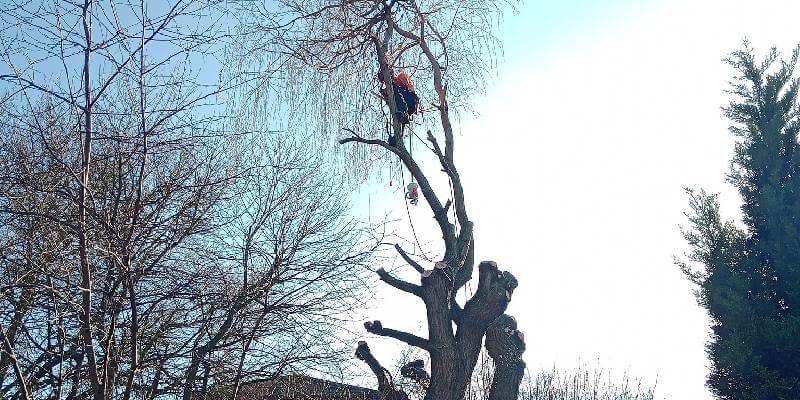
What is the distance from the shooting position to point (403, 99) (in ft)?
21.5

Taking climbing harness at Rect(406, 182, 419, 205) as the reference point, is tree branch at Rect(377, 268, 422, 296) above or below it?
below

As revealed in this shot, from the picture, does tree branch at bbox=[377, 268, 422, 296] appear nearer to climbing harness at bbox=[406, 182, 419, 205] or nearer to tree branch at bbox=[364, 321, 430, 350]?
tree branch at bbox=[364, 321, 430, 350]

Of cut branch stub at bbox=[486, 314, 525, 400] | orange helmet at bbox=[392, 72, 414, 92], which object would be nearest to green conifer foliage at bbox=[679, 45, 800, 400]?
cut branch stub at bbox=[486, 314, 525, 400]

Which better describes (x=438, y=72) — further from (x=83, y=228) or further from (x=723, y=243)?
Result: (x=723, y=243)

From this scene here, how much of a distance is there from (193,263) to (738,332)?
→ 6.32 meters

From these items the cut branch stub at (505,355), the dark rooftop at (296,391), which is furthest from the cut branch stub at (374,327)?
the cut branch stub at (505,355)

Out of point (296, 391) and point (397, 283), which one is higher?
point (397, 283)

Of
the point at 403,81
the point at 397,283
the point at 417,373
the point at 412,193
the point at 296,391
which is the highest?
the point at 403,81

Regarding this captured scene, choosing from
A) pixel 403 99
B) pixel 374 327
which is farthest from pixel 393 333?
pixel 403 99

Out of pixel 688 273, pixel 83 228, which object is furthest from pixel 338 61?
pixel 688 273

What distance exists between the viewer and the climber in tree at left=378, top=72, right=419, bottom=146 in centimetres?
653

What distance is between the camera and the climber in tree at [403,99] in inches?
257

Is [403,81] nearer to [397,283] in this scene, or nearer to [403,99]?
[403,99]

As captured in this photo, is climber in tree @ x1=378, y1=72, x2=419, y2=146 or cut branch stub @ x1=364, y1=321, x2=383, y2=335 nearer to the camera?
cut branch stub @ x1=364, y1=321, x2=383, y2=335
